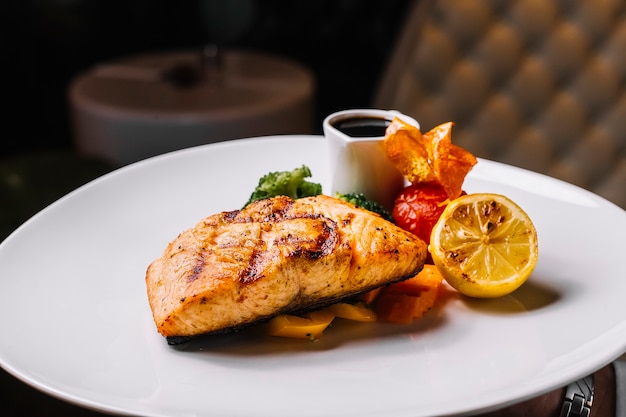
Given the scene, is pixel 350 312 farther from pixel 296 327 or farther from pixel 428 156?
pixel 428 156

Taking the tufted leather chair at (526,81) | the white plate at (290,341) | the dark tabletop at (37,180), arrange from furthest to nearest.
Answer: the dark tabletop at (37,180) < the tufted leather chair at (526,81) < the white plate at (290,341)

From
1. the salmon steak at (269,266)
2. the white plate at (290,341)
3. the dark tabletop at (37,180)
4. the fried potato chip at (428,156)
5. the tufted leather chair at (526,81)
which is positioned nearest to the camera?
the white plate at (290,341)

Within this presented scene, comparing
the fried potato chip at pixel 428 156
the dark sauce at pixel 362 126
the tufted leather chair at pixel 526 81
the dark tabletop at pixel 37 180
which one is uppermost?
the fried potato chip at pixel 428 156

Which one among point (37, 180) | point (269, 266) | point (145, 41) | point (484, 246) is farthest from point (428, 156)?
point (145, 41)

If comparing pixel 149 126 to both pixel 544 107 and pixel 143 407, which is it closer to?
pixel 544 107

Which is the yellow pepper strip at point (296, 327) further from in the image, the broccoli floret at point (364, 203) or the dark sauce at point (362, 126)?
the dark sauce at point (362, 126)

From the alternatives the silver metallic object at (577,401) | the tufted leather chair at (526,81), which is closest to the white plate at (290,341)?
the silver metallic object at (577,401)

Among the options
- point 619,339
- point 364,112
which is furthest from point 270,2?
point 619,339
